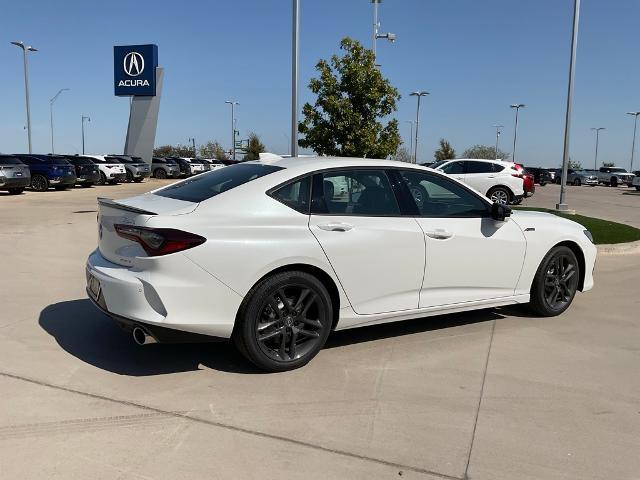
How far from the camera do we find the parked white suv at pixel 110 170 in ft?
99.3

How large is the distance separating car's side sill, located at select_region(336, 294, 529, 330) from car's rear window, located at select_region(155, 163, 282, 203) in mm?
1281

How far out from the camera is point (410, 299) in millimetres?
4746

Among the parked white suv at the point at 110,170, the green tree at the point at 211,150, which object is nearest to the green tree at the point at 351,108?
the parked white suv at the point at 110,170

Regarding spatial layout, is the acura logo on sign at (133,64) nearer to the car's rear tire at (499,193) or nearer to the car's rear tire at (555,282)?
the car's rear tire at (499,193)

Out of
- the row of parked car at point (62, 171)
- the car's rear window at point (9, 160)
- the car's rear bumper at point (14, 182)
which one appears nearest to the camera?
the car's rear bumper at point (14, 182)

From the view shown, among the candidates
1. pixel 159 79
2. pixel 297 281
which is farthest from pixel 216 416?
pixel 159 79

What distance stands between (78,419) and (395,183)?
2947mm

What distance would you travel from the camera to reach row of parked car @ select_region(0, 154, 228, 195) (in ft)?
71.5

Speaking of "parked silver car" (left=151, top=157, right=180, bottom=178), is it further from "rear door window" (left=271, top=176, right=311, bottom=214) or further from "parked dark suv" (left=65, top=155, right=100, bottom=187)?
"rear door window" (left=271, top=176, right=311, bottom=214)

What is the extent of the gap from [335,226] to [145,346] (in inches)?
74.4

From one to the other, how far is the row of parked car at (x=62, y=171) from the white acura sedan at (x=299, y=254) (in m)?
12.1

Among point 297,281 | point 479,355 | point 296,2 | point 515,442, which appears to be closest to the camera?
point 515,442

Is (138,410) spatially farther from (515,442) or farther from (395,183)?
(395,183)

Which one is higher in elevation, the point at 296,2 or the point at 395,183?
the point at 296,2
